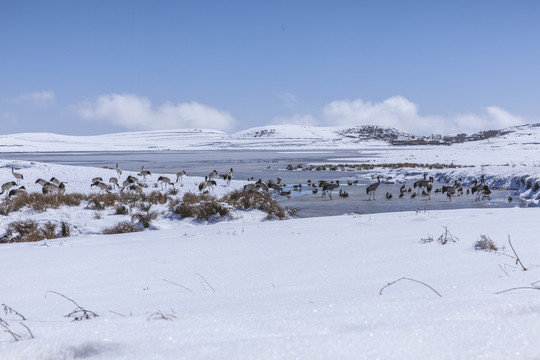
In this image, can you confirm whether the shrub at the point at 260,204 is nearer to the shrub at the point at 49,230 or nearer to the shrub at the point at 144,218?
the shrub at the point at 144,218

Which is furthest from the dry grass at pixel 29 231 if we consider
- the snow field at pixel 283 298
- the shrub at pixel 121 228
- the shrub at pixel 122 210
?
the snow field at pixel 283 298

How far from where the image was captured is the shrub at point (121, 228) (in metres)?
9.22

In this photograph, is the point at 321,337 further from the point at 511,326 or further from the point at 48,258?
the point at 48,258

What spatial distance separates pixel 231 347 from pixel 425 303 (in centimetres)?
100

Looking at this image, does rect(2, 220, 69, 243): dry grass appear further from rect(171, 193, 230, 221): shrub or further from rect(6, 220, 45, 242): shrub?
rect(171, 193, 230, 221): shrub

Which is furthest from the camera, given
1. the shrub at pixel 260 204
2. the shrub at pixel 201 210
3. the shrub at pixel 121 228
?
the shrub at pixel 260 204

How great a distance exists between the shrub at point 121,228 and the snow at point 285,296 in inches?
115

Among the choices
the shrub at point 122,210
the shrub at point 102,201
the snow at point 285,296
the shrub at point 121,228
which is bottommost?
the shrub at point 121,228

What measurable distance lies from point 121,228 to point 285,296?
7454 mm

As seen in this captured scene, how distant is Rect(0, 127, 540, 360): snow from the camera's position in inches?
64.6

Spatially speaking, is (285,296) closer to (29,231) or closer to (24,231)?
(29,231)

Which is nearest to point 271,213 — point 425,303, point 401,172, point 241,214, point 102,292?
point 241,214

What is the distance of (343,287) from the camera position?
112 inches

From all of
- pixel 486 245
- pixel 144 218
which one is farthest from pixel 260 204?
pixel 486 245
